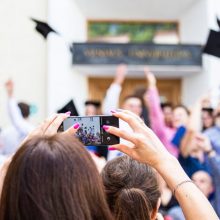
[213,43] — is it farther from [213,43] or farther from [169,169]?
[169,169]

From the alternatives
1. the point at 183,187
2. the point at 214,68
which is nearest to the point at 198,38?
the point at 214,68

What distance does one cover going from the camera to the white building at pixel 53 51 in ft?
23.2

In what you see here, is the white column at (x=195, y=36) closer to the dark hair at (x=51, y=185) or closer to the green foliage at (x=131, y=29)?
the green foliage at (x=131, y=29)

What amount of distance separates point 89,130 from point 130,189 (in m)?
0.24

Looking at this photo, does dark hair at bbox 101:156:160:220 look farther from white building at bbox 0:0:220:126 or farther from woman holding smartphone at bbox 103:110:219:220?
white building at bbox 0:0:220:126

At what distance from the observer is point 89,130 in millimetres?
1307

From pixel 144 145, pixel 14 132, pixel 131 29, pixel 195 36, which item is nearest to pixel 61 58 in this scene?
pixel 131 29

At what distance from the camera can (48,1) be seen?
721cm

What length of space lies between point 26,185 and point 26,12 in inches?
257

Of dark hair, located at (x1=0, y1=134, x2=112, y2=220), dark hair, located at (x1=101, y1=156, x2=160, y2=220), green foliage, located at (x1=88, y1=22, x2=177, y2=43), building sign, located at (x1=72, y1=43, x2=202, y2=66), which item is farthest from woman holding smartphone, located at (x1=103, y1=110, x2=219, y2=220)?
green foliage, located at (x1=88, y1=22, x2=177, y2=43)

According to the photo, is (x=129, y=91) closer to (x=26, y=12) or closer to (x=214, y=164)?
(x=26, y=12)

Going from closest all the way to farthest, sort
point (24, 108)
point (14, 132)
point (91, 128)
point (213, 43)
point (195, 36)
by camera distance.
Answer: point (91, 128) → point (213, 43) → point (14, 132) → point (24, 108) → point (195, 36)

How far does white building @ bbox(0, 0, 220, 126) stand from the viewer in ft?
23.2

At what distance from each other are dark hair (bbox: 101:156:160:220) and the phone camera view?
0.67 ft
